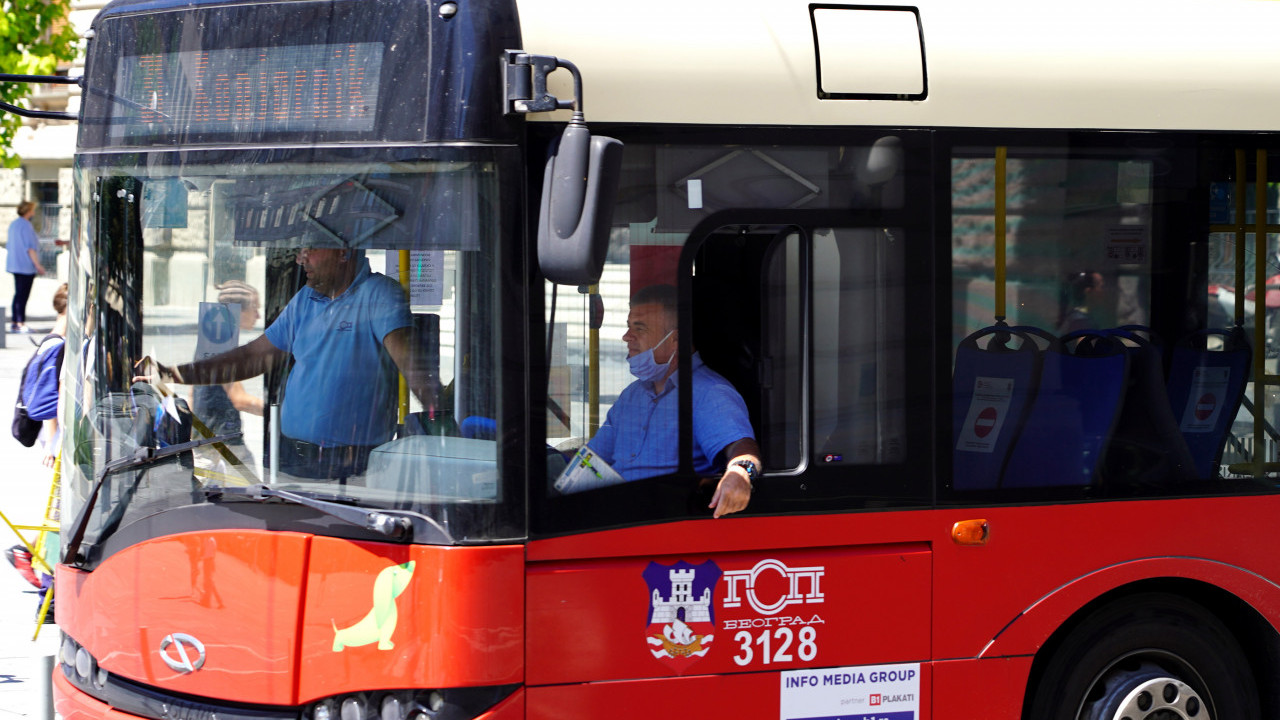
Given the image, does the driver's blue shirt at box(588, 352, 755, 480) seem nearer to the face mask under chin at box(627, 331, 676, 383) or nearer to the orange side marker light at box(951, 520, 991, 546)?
the face mask under chin at box(627, 331, 676, 383)

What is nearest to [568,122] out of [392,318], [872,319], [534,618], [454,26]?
[454,26]

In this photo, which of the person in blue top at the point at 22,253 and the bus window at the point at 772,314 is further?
the person in blue top at the point at 22,253

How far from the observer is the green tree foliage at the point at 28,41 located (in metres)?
14.0

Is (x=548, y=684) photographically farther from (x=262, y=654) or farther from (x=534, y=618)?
(x=262, y=654)

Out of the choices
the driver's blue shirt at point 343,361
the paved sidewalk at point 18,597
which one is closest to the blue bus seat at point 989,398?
the driver's blue shirt at point 343,361

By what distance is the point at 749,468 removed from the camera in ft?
12.4

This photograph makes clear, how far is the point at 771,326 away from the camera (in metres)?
3.87

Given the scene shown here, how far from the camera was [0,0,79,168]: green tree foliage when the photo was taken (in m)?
14.0

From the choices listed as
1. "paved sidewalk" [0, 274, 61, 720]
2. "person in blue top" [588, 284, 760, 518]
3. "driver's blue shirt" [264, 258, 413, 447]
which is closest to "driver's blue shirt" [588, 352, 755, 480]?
"person in blue top" [588, 284, 760, 518]

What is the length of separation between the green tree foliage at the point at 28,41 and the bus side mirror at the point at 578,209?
40.4 feet

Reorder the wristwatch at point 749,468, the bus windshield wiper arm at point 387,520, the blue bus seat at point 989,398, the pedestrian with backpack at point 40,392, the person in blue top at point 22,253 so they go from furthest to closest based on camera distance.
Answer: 1. the person in blue top at point 22,253
2. the pedestrian with backpack at point 40,392
3. the blue bus seat at point 989,398
4. the wristwatch at point 749,468
5. the bus windshield wiper arm at point 387,520

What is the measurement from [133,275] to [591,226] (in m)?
1.49

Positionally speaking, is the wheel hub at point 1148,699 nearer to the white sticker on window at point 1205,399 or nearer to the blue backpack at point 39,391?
the white sticker on window at point 1205,399

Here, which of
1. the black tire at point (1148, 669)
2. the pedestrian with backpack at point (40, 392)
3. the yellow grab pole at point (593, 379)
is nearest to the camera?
the yellow grab pole at point (593, 379)
